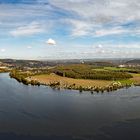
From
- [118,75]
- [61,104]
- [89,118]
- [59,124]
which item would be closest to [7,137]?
[59,124]

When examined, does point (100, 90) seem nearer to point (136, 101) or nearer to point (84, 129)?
point (136, 101)

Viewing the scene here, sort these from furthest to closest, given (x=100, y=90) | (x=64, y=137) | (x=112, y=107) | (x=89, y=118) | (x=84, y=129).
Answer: (x=100, y=90) → (x=112, y=107) → (x=89, y=118) → (x=84, y=129) → (x=64, y=137)

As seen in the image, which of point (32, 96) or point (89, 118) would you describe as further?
point (32, 96)

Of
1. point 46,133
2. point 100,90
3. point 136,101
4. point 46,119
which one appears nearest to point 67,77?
point 100,90

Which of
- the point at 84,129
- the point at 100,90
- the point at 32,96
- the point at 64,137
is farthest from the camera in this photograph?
the point at 100,90

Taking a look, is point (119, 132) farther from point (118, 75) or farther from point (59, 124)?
point (118, 75)

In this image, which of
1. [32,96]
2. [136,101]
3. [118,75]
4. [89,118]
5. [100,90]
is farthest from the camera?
[118,75]
